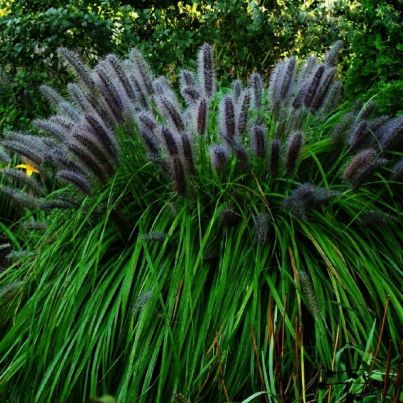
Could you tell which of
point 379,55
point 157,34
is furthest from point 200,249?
point 157,34

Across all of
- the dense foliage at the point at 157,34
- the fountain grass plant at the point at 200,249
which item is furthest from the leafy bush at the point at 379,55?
the dense foliage at the point at 157,34

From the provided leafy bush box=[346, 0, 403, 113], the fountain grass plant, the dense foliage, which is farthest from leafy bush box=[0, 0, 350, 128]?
the fountain grass plant

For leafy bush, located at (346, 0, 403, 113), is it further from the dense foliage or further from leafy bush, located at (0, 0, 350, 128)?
leafy bush, located at (0, 0, 350, 128)

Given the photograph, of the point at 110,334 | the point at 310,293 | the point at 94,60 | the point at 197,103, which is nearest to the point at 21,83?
the point at 94,60

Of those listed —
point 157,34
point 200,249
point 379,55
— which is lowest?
point 200,249

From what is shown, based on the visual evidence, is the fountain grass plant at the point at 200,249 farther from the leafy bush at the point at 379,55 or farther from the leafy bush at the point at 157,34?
the leafy bush at the point at 157,34

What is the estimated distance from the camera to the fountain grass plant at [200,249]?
102 inches

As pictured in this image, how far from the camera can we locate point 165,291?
284 cm

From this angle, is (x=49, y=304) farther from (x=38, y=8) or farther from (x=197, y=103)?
(x=38, y=8)

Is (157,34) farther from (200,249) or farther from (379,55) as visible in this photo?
(200,249)

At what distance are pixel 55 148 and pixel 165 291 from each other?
3.01 ft

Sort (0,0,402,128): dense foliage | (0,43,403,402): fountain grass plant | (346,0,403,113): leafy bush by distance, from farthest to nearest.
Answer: (0,0,402,128): dense foliage < (346,0,403,113): leafy bush < (0,43,403,402): fountain grass plant

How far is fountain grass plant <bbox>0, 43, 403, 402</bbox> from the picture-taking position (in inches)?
102

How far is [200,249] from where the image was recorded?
→ 2.74 meters
